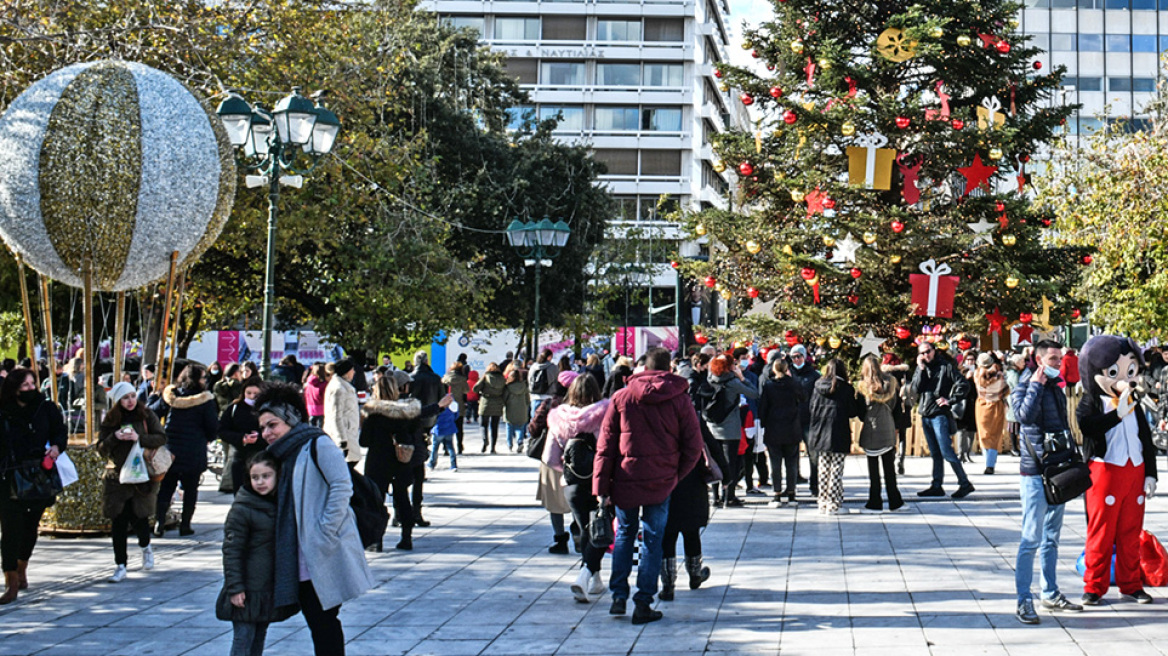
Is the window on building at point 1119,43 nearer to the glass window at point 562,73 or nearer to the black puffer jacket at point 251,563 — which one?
the glass window at point 562,73

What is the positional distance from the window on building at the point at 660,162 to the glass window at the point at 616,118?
184cm

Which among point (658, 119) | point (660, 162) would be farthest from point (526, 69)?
point (660, 162)

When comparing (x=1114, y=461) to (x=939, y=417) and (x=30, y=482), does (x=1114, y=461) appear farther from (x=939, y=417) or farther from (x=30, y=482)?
(x=30, y=482)

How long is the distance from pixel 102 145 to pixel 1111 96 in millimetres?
67538

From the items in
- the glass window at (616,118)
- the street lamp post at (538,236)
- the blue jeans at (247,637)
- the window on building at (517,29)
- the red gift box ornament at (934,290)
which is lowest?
the blue jeans at (247,637)

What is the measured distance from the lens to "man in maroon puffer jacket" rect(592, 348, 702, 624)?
797 cm

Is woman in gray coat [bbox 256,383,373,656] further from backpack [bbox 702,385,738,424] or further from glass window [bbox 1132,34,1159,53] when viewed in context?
glass window [bbox 1132,34,1159,53]

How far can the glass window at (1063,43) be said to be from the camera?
68188mm

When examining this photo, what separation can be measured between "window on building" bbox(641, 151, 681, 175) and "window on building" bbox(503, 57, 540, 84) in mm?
7418

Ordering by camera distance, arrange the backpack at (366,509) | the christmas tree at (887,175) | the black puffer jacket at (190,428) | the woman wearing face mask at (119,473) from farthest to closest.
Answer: the christmas tree at (887,175)
the black puffer jacket at (190,428)
the woman wearing face mask at (119,473)
the backpack at (366,509)

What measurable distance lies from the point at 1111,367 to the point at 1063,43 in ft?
217

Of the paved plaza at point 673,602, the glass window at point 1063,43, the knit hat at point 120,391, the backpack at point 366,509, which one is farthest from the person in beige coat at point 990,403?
the glass window at point 1063,43

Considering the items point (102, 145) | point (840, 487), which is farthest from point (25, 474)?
point (840, 487)

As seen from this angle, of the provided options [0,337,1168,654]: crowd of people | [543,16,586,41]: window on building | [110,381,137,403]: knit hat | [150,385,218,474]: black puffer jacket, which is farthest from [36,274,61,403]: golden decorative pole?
[543,16,586,41]: window on building
